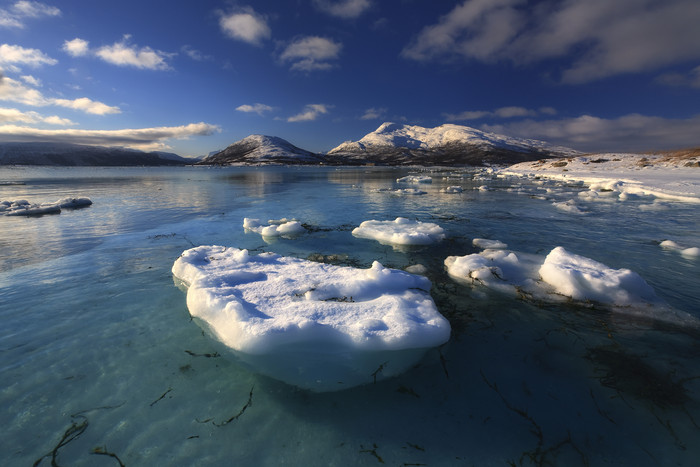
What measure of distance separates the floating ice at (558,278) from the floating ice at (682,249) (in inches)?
155

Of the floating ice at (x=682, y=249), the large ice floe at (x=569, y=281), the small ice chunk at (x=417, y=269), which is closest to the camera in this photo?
the large ice floe at (x=569, y=281)

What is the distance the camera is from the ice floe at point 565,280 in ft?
15.5

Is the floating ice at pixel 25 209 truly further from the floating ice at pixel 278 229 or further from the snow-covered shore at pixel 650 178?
the snow-covered shore at pixel 650 178

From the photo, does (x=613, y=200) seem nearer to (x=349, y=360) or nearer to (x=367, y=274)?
(x=367, y=274)

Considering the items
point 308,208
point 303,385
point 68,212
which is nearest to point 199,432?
point 303,385

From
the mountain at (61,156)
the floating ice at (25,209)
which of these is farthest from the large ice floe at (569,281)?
the mountain at (61,156)

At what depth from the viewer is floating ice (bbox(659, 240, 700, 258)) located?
696 centimetres

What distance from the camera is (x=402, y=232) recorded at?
892 centimetres

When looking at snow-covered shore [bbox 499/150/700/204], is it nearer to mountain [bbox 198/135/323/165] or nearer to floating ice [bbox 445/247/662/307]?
floating ice [bbox 445/247/662/307]

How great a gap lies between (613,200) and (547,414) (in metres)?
20.3

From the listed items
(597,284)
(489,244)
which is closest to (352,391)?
(597,284)

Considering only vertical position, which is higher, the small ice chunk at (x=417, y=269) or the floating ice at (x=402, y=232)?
the floating ice at (x=402, y=232)

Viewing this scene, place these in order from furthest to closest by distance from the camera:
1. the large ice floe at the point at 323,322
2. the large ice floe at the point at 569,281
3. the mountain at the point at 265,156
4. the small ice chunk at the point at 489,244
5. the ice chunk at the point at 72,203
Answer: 1. the mountain at the point at 265,156
2. the ice chunk at the point at 72,203
3. the small ice chunk at the point at 489,244
4. the large ice floe at the point at 569,281
5. the large ice floe at the point at 323,322

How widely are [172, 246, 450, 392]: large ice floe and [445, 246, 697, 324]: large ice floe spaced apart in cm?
149
